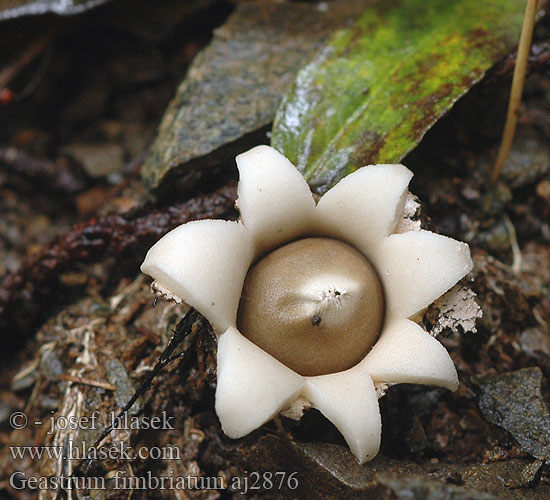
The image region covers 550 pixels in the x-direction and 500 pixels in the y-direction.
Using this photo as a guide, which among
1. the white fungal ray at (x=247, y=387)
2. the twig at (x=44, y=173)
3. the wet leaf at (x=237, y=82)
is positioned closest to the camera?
the white fungal ray at (x=247, y=387)

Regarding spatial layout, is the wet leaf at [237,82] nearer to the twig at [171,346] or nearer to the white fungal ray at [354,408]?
the twig at [171,346]

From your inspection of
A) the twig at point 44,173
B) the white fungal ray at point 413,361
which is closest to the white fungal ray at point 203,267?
the white fungal ray at point 413,361

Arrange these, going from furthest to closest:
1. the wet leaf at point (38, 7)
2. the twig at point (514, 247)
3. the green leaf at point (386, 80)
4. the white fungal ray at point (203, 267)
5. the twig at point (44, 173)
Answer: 1. the twig at point (44, 173)
2. the wet leaf at point (38, 7)
3. the twig at point (514, 247)
4. the green leaf at point (386, 80)
5. the white fungal ray at point (203, 267)

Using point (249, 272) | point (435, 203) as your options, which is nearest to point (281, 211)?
point (249, 272)

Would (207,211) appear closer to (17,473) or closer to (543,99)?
(17,473)

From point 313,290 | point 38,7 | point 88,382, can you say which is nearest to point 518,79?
point 313,290

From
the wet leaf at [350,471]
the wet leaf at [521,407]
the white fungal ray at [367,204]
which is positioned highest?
the white fungal ray at [367,204]

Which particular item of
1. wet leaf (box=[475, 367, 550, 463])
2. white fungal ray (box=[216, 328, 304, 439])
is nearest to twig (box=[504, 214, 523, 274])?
wet leaf (box=[475, 367, 550, 463])

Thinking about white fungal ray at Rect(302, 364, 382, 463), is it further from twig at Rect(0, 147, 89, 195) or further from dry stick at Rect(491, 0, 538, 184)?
twig at Rect(0, 147, 89, 195)
